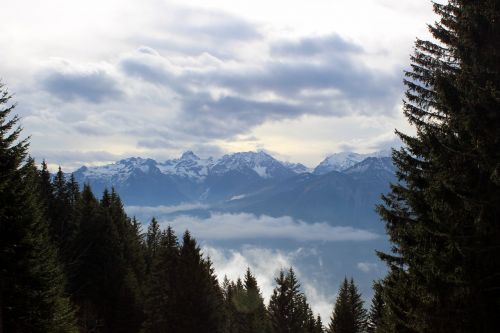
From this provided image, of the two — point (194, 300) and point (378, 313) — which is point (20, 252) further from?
point (378, 313)

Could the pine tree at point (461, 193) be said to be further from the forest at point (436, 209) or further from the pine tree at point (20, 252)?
the pine tree at point (20, 252)

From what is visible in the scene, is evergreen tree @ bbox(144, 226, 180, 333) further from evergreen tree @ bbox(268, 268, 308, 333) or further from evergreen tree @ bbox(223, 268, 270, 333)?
evergreen tree @ bbox(268, 268, 308, 333)

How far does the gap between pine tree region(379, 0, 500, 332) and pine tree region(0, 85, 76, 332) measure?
14.7 metres

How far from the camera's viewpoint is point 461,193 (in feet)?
46.6

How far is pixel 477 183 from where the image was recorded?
47.0 feet

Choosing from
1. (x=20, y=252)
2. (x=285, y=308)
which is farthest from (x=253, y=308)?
(x=20, y=252)

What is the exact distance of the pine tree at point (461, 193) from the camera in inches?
542

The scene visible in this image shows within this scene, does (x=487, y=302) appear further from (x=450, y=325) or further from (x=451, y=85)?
(x=451, y=85)

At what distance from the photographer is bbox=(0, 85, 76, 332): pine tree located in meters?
19.5

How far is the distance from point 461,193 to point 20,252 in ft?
54.7

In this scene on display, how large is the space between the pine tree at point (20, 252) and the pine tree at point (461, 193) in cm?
1468

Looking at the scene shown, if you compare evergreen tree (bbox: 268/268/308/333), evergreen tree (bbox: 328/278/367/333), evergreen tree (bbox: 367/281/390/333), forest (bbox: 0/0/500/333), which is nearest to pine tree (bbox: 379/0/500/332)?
forest (bbox: 0/0/500/333)

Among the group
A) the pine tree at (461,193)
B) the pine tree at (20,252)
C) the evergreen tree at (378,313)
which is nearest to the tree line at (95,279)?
the pine tree at (20,252)

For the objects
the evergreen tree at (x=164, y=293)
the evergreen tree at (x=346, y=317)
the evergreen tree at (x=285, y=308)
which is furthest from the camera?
the evergreen tree at (x=285, y=308)
